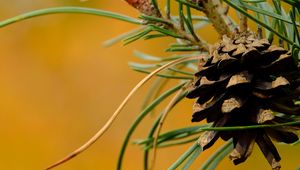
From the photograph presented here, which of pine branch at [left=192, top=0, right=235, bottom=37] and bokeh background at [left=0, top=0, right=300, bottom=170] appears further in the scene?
bokeh background at [left=0, top=0, right=300, bottom=170]

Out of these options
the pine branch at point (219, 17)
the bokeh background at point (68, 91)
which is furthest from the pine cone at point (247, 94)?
→ the bokeh background at point (68, 91)

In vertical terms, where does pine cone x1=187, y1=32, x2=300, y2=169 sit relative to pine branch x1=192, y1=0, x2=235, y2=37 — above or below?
below

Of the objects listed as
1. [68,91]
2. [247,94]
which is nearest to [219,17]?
[247,94]

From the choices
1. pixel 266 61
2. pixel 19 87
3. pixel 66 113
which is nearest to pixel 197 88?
pixel 266 61

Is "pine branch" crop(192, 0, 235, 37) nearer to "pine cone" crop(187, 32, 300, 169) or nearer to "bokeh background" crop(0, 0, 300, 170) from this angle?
"pine cone" crop(187, 32, 300, 169)

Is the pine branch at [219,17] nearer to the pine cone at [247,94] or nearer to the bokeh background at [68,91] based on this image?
the pine cone at [247,94]

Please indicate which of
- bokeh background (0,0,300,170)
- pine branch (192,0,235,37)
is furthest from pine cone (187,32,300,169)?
bokeh background (0,0,300,170)
